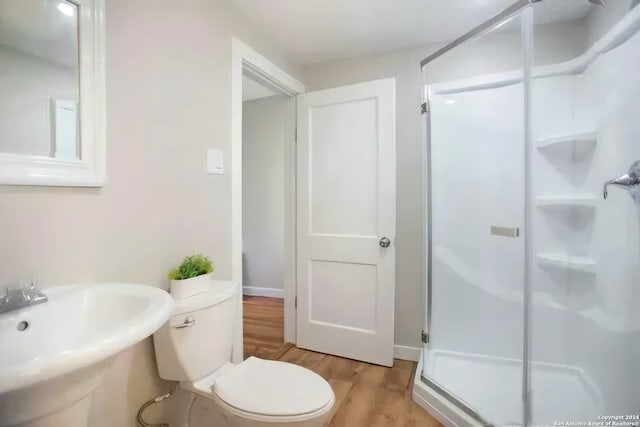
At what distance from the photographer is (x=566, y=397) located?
158cm

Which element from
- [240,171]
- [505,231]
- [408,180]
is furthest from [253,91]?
[505,231]

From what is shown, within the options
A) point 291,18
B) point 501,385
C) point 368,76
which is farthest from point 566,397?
point 291,18

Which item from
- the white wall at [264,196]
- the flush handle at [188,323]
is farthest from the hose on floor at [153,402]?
the white wall at [264,196]

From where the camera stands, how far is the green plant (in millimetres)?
1247

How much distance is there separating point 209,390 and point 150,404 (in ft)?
0.95

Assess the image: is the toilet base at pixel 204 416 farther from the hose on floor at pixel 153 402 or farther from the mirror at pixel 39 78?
the mirror at pixel 39 78

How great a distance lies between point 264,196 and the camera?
12.5 ft

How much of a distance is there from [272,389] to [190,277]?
0.54 meters

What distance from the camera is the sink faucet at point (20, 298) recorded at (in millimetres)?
759

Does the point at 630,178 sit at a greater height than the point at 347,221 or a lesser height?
greater

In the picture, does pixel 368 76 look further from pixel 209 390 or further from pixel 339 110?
pixel 209 390

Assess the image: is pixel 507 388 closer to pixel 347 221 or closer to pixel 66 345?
pixel 347 221

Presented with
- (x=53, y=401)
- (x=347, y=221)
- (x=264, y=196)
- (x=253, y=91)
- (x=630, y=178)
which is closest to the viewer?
(x=53, y=401)

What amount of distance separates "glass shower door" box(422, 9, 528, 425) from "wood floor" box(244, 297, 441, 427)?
193 millimetres
